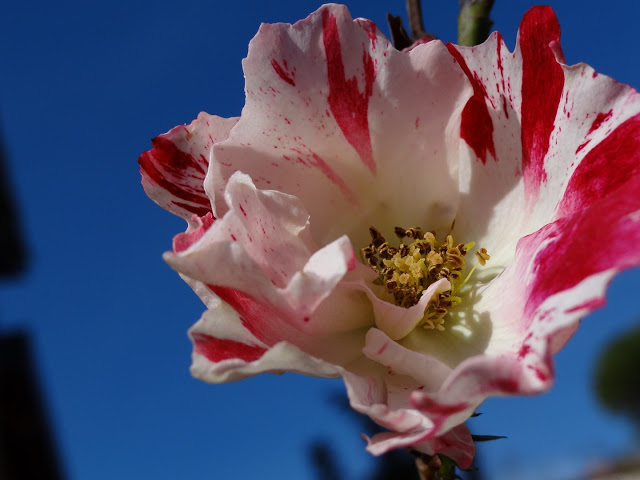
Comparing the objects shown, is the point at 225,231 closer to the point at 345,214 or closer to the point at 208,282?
the point at 208,282

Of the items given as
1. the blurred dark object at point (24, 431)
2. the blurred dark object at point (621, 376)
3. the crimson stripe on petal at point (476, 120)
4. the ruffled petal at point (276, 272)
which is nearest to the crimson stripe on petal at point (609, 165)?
the crimson stripe on petal at point (476, 120)

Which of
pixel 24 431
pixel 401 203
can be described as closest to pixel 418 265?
pixel 401 203

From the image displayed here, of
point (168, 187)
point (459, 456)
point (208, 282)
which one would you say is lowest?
point (459, 456)

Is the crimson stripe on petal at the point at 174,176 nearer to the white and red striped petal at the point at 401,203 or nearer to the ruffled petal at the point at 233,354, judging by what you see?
the white and red striped petal at the point at 401,203

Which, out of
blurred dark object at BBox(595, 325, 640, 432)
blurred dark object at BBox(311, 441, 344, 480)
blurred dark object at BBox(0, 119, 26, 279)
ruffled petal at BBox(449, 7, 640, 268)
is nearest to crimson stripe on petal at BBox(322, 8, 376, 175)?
ruffled petal at BBox(449, 7, 640, 268)

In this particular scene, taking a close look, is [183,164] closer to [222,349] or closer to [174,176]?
[174,176]

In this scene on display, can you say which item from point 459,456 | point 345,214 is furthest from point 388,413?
point 345,214
